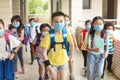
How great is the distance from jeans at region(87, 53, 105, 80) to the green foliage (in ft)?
59.5

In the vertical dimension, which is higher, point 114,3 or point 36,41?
point 114,3

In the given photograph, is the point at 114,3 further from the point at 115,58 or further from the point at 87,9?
the point at 115,58

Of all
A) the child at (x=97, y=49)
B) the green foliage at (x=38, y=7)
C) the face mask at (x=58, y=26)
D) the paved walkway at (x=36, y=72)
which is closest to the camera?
the face mask at (x=58, y=26)

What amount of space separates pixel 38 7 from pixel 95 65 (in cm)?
2101

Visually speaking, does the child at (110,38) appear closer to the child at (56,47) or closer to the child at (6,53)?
the child at (56,47)

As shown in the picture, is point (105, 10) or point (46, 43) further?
point (105, 10)

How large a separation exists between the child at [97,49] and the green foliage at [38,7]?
59.5 ft

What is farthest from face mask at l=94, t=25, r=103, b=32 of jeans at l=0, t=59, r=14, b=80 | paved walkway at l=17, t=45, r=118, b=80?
paved walkway at l=17, t=45, r=118, b=80

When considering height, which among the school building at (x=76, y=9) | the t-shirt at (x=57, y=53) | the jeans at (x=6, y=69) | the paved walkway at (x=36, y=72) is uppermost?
the school building at (x=76, y=9)

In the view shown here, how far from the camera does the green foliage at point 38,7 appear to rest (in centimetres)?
2330

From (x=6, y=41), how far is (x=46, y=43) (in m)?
0.80

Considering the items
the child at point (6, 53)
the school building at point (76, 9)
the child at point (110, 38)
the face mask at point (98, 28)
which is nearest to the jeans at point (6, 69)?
→ the child at point (6, 53)

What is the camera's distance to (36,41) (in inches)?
228

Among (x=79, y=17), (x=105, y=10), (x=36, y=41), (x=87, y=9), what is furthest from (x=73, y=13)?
(x=36, y=41)
